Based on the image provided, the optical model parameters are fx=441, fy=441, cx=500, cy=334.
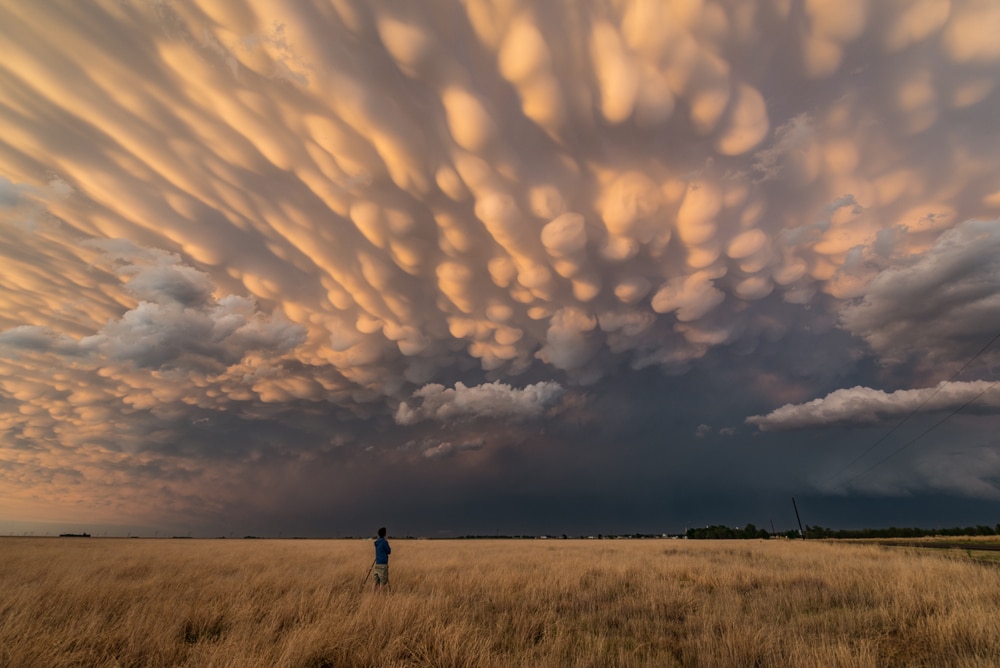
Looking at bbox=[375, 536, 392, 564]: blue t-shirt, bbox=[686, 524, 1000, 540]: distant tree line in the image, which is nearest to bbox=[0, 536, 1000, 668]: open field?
bbox=[375, 536, 392, 564]: blue t-shirt

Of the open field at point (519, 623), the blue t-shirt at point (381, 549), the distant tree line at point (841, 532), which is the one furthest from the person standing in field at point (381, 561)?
the distant tree line at point (841, 532)

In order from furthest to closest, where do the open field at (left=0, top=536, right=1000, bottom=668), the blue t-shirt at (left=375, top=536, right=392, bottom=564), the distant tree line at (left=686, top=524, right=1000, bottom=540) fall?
the distant tree line at (left=686, top=524, right=1000, bottom=540)
the blue t-shirt at (left=375, top=536, right=392, bottom=564)
the open field at (left=0, top=536, right=1000, bottom=668)

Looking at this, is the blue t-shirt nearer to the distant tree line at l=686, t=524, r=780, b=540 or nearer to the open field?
the open field

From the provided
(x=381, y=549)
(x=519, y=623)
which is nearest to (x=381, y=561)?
(x=381, y=549)

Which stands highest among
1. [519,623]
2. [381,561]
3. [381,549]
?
[381,549]

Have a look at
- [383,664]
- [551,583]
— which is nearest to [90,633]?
[383,664]

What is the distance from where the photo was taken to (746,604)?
1123cm

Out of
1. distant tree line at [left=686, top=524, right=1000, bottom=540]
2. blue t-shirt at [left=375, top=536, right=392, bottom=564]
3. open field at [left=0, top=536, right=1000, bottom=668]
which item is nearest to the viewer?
open field at [left=0, top=536, right=1000, bottom=668]

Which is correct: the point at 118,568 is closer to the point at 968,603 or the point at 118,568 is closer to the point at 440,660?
the point at 440,660

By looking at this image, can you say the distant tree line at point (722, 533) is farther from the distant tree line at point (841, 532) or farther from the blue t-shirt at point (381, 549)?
the blue t-shirt at point (381, 549)

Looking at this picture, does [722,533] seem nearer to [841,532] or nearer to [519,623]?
[841,532]

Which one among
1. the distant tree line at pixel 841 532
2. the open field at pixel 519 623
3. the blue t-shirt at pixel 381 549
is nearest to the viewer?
the open field at pixel 519 623

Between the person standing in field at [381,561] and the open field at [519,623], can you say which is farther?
the person standing in field at [381,561]

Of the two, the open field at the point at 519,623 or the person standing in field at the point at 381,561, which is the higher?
the person standing in field at the point at 381,561
